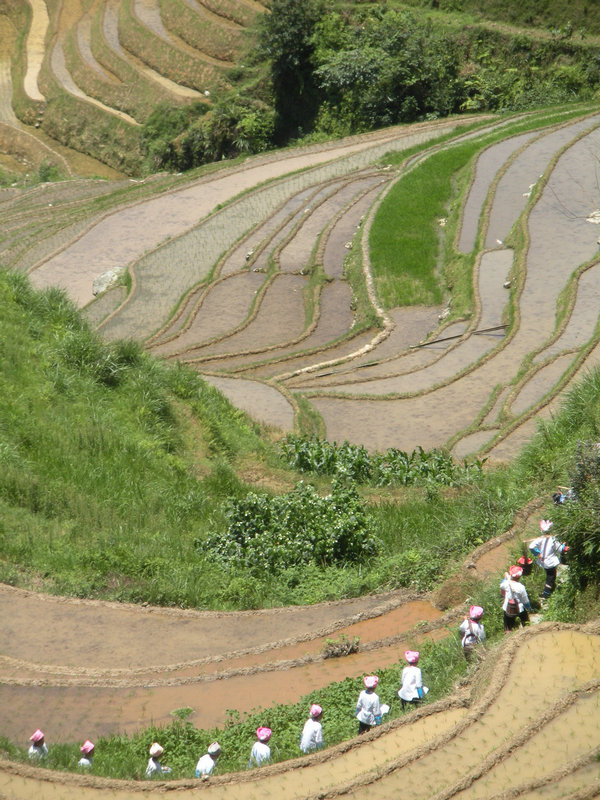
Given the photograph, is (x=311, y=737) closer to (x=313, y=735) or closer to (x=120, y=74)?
(x=313, y=735)

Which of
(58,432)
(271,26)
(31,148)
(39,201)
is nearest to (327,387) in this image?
(58,432)

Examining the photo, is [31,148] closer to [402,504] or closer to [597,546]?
[402,504]

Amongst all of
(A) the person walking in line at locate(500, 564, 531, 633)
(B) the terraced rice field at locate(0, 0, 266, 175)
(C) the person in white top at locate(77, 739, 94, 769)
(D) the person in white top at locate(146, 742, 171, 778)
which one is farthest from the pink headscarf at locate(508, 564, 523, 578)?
(B) the terraced rice field at locate(0, 0, 266, 175)

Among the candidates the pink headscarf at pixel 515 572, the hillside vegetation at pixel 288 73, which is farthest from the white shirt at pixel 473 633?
the hillside vegetation at pixel 288 73

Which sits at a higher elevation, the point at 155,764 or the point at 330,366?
the point at 330,366

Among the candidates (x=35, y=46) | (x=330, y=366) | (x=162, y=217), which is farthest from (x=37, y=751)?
(x=35, y=46)

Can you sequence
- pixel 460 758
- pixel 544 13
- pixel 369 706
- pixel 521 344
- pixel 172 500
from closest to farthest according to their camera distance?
pixel 460 758
pixel 369 706
pixel 172 500
pixel 521 344
pixel 544 13
